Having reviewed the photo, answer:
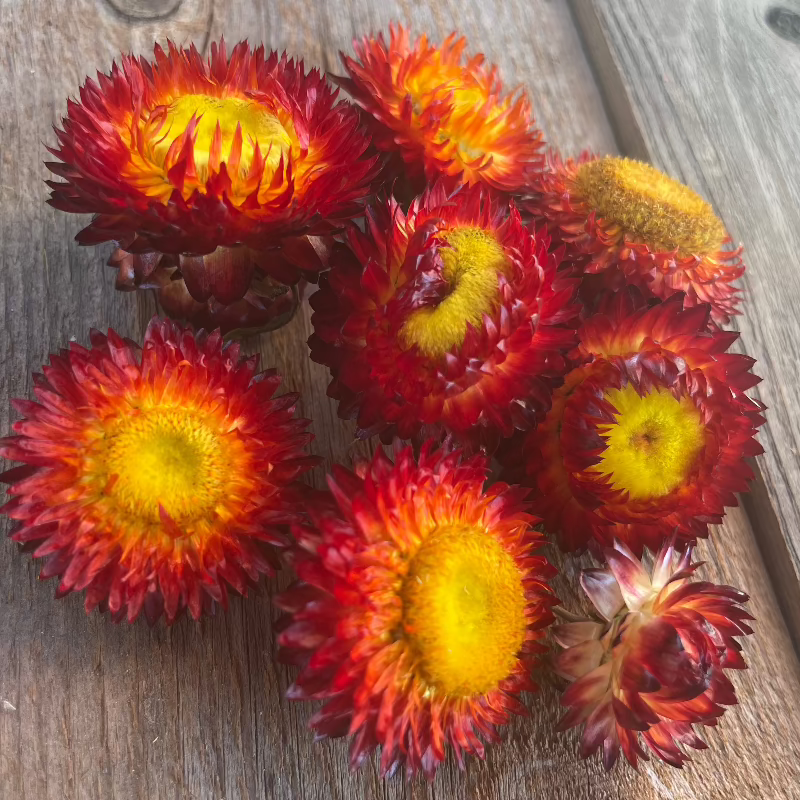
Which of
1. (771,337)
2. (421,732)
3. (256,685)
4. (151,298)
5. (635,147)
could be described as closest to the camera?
(421,732)

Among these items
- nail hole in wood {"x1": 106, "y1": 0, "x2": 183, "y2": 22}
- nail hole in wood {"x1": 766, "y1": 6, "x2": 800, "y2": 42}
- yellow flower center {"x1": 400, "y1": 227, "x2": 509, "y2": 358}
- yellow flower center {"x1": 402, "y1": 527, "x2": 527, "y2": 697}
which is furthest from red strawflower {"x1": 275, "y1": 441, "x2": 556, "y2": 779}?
nail hole in wood {"x1": 766, "y1": 6, "x2": 800, "y2": 42}

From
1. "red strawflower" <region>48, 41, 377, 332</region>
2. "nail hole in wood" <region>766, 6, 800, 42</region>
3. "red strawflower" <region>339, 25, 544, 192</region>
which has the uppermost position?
"nail hole in wood" <region>766, 6, 800, 42</region>

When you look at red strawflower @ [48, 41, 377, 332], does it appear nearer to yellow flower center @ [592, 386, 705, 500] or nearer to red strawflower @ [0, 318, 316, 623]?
red strawflower @ [0, 318, 316, 623]

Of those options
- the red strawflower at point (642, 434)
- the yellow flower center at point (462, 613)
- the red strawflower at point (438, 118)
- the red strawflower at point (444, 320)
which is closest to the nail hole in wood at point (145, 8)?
the red strawflower at point (438, 118)

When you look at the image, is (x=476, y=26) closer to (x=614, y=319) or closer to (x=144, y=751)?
(x=614, y=319)

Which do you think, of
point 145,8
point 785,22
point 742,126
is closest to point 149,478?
point 145,8

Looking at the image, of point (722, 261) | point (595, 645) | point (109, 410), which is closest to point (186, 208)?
point (109, 410)
